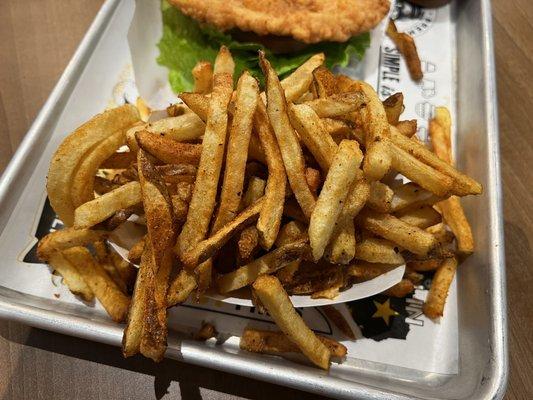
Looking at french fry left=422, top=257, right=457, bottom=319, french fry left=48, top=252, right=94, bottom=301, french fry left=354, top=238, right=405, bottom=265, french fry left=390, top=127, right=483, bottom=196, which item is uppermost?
french fry left=390, top=127, right=483, bottom=196

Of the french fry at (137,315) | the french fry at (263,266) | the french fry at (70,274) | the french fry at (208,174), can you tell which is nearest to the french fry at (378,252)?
the french fry at (263,266)

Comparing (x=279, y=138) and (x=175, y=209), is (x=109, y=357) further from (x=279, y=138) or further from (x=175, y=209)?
(x=279, y=138)

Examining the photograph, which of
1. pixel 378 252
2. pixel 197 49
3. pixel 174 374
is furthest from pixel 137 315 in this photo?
pixel 197 49

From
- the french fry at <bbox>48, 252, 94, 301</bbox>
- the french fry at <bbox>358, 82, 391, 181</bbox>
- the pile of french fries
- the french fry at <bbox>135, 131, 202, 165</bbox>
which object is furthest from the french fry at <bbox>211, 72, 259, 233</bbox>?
the french fry at <bbox>48, 252, 94, 301</bbox>

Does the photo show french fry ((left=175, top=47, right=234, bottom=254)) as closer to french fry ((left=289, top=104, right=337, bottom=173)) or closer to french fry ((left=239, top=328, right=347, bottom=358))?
french fry ((left=289, top=104, right=337, bottom=173))

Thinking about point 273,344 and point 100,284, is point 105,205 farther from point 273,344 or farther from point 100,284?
point 273,344

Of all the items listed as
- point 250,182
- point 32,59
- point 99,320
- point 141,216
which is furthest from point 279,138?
point 32,59

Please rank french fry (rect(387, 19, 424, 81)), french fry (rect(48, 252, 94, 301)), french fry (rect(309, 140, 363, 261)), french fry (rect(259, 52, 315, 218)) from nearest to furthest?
1. french fry (rect(309, 140, 363, 261))
2. french fry (rect(259, 52, 315, 218))
3. french fry (rect(48, 252, 94, 301))
4. french fry (rect(387, 19, 424, 81))
